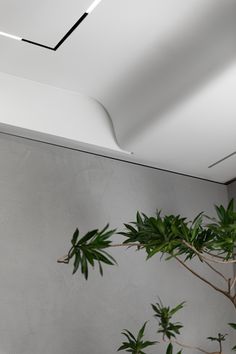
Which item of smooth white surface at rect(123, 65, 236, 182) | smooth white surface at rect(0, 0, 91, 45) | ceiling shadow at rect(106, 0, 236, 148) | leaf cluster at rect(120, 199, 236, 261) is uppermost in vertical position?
smooth white surface at rect(0, 0, 91, 45)

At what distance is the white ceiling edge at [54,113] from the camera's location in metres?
3.52

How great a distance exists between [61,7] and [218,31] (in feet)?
2.80

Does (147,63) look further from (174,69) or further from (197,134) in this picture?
(197,134)

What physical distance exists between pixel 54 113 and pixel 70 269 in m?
1.04

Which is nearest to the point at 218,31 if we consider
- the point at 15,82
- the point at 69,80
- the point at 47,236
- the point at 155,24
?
the point at 155,24

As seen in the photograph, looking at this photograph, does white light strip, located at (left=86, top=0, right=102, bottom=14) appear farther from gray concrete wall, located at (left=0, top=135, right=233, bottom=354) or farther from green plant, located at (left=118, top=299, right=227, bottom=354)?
green plant, located at (left=118, top=299, right=227, bottom=354)

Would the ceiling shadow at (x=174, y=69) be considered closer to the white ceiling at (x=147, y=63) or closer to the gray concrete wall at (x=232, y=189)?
the white ceiling at (x=147, y=63)

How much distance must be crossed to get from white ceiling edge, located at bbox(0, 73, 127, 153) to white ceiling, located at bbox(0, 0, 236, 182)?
6cm

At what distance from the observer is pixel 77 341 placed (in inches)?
138

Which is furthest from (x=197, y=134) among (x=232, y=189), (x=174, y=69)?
(x=232, y=189)

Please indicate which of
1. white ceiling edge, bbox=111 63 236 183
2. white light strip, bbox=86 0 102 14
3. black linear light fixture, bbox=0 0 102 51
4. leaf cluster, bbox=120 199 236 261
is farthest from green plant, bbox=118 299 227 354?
white light strip, bbox=86 0 102 14

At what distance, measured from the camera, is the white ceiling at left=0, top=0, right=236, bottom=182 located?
288 centimetres

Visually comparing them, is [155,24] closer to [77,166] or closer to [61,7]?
[61,7]

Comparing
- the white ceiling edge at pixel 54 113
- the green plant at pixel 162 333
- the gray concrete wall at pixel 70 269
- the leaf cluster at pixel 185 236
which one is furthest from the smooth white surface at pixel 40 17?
the green plant at pixel 162 333
